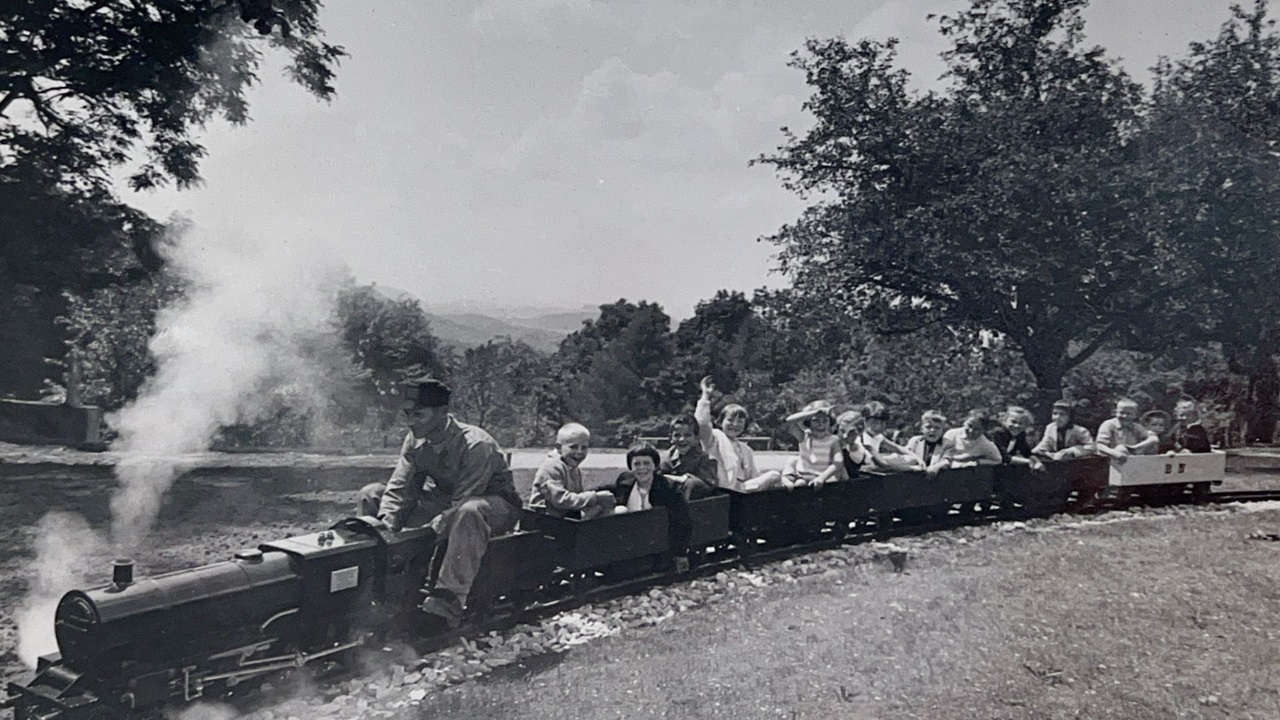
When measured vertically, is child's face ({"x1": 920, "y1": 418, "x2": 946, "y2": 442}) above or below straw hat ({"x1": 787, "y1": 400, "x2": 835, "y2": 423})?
below

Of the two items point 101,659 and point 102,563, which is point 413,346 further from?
point 101,659

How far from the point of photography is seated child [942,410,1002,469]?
9.48 meters

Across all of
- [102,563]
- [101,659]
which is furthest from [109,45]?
[101,659]

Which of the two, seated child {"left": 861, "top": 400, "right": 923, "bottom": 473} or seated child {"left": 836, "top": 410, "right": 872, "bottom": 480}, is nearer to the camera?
seated child {"left": 836, "top": 410, "right": 872, "bottom": 480}

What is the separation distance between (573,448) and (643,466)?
889 mm

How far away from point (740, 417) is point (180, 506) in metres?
6.13

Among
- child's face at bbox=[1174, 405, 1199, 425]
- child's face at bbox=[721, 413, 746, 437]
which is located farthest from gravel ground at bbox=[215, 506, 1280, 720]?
child's face at bbox=[1174, 405, 1199, 425]

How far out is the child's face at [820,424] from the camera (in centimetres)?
800

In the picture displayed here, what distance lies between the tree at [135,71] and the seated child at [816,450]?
4.94 metres

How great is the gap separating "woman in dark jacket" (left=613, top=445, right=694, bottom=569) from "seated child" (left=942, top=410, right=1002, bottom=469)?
3879mm

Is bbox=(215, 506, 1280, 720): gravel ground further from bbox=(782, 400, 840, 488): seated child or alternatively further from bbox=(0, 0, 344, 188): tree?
bbox=(0, 0, 344, 188): tree

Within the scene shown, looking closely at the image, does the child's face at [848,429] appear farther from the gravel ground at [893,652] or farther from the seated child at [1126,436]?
the seated child at [1126,436]

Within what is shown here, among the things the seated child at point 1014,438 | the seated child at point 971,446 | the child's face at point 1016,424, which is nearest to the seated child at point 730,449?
the seated child at point 971,446

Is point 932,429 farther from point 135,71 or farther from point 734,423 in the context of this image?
point 135,71
